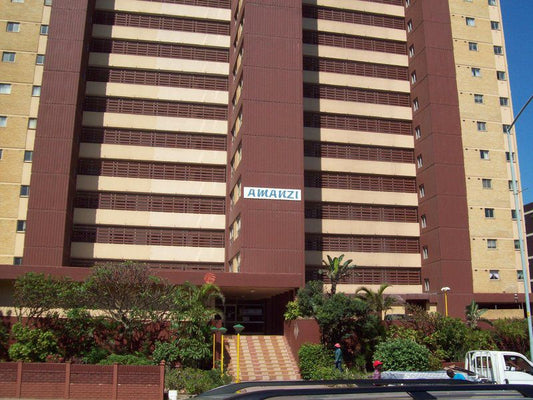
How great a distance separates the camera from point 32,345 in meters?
28.0

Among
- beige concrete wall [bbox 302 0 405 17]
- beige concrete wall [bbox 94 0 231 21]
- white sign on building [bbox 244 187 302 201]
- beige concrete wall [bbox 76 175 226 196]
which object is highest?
beige concrete wall [bbox 302 0 405 17]

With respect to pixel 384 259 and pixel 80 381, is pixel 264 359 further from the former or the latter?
pixel 384 259

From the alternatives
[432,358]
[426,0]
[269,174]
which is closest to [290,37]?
[269,174]

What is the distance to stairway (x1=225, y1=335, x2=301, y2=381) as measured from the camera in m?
31.7

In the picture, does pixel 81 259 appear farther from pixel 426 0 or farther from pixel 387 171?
pixel 426 0

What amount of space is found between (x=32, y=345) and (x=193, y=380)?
8.88 metres

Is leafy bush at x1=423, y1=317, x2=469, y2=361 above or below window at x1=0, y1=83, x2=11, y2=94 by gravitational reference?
below

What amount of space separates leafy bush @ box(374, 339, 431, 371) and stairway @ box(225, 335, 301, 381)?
18.1 feet

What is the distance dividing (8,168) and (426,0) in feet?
128

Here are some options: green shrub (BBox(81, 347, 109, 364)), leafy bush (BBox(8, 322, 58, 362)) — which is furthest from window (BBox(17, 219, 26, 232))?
green shrub (BBox(81, 347, 109, 364))

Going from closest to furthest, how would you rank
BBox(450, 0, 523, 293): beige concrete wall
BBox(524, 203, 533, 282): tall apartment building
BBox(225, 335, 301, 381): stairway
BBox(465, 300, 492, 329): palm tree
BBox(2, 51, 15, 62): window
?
BBox(225, 335, 301, 381): stairway < BBox(465, 300, 492, 329): palm tree < BBox(2, 51, 15, 62): window < BBox(450, 0, 523, 293): beige concrete wall < BBox(524, 203, 533, 282): tall apartment building

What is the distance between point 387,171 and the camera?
48688mm

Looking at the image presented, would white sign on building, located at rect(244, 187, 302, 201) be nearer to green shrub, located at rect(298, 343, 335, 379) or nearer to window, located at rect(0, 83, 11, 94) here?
green shrub, located at rect(298, 343, 335, 379)

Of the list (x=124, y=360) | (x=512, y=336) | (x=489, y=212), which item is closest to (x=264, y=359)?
(x=124, y=360)
